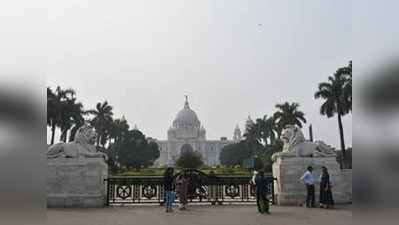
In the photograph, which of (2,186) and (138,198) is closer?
(2,186)

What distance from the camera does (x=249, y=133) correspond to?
86.3 metres

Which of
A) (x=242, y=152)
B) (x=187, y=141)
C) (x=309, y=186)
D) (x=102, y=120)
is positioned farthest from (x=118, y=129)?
(x=187, y=141)

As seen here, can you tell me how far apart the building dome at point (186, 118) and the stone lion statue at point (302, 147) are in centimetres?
11916

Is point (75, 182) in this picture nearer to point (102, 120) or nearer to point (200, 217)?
point (200, 217)

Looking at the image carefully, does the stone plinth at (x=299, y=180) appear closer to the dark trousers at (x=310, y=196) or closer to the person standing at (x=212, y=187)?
the dark trousers at (x=310, y=196)

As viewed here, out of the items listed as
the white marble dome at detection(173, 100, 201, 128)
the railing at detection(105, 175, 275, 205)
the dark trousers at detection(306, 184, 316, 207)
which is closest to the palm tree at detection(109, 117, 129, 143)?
the railing at detection(105, 175, 275, 205)

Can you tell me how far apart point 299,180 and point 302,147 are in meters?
1.37

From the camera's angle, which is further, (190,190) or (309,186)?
(190,190)

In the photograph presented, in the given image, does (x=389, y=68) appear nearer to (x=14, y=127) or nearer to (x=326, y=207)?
(x=14, y=127)

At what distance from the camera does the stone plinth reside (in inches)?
630

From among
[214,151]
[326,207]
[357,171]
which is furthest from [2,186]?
[214,151]

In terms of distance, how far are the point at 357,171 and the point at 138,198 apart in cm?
1493

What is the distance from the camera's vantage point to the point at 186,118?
447 ft

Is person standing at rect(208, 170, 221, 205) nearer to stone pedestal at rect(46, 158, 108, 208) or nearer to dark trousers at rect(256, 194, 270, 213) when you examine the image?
dark trousers at rect(256, 194, 270, 213)
